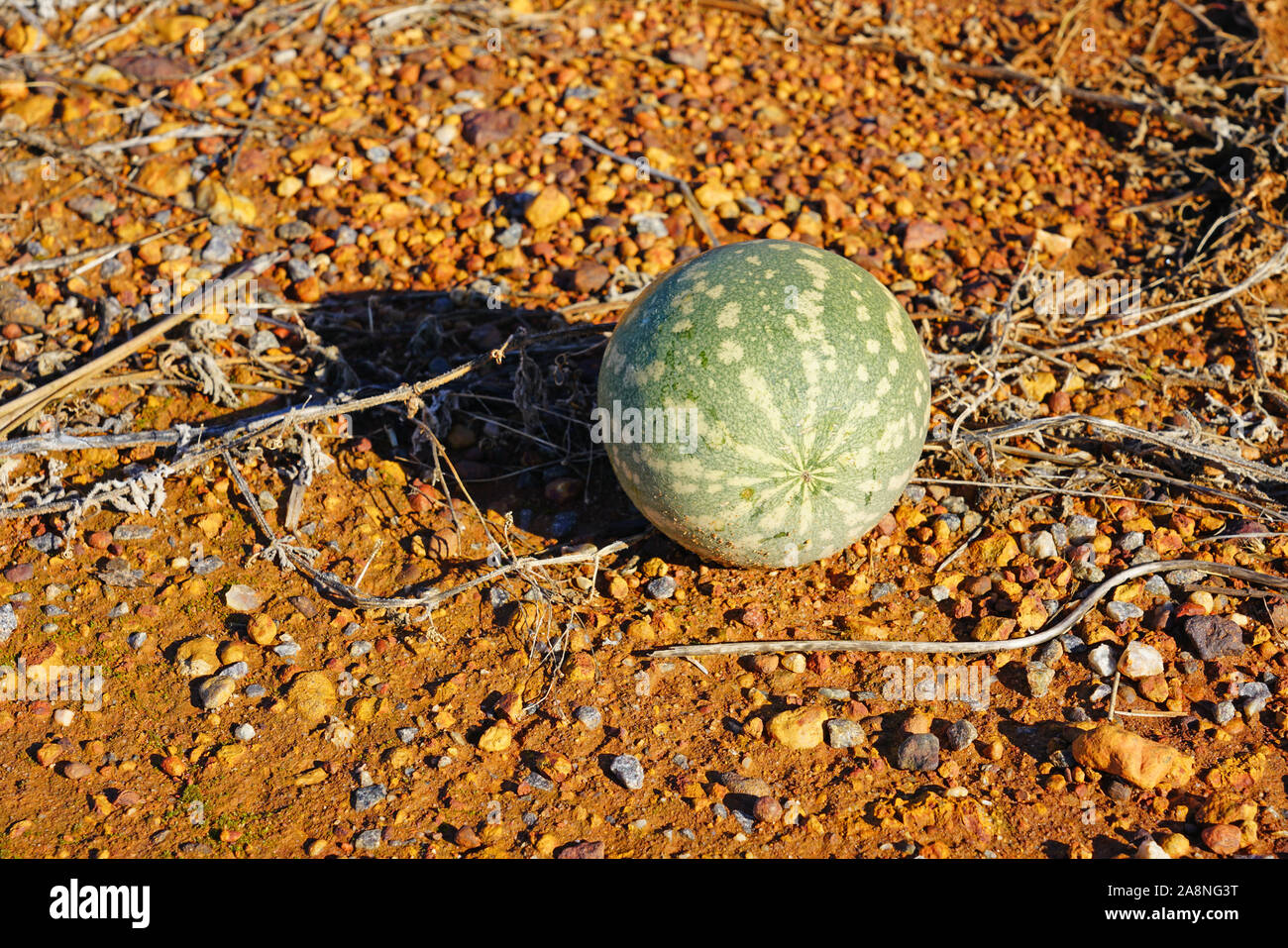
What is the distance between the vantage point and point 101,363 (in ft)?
15.8

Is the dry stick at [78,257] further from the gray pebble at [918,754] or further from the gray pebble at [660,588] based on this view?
the gray pebble at [918,754]

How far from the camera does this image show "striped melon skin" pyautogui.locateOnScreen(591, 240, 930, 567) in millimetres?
3627

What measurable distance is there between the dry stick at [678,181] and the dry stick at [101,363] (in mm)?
2095

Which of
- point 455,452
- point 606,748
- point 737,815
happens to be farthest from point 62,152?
point 737,815

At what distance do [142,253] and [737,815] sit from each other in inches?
172

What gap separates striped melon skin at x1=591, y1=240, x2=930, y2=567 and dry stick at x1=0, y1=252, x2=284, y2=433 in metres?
2.41

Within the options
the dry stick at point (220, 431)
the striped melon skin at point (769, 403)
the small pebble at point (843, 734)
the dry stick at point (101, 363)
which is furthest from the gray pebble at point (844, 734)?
the dry stick at point (101, 363)

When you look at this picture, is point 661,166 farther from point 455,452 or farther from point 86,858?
point 86,858

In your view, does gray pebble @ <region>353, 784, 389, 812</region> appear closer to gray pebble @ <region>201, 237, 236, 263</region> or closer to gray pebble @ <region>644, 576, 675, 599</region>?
gray pebble @ <region>644, 576, 675, 599</region>

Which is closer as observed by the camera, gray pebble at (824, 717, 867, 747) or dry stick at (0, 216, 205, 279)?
gray pebble at (824, 717, 867, 747)

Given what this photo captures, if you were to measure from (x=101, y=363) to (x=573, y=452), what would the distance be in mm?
2185

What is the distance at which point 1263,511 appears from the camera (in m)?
4.23

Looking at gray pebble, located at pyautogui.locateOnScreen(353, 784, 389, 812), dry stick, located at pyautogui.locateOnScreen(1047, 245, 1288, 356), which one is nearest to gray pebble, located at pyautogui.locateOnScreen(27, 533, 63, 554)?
gray pebble, located at pyautogui.locateOnScreen(353, 784, 389, 812)

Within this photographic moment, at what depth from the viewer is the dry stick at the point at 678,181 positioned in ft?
18.2
